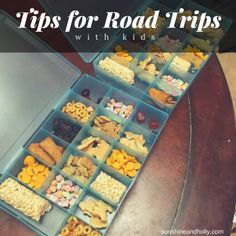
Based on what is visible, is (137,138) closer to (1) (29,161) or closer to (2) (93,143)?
(2) (93,143)

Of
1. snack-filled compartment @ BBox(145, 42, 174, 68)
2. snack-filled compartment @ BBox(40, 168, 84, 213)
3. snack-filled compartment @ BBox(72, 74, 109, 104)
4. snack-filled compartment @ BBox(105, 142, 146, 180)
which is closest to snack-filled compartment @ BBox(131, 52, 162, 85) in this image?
snack-filled compartment @ BBox(145, 42, 174, 68)

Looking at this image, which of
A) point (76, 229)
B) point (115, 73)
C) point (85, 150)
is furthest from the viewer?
point (115, 73)

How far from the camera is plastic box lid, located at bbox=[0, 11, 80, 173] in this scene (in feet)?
3.25

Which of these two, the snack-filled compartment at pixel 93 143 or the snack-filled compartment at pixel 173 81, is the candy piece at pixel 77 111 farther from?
the snack-filled compartment at pixel 173 81

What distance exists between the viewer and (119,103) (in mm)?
1049

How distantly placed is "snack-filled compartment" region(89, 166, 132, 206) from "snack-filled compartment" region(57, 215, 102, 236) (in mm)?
74

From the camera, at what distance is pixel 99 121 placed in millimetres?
994

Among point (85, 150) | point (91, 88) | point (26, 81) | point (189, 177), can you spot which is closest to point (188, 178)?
point (189, 177)

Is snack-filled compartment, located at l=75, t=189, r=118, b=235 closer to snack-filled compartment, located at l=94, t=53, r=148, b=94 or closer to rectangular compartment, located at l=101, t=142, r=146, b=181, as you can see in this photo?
rectangular compartment, located at l=101, t=142, r=146, b=181

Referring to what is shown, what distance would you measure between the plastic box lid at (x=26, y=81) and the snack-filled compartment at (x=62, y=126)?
29 mm

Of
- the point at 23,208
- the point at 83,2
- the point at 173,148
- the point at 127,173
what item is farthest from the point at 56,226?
the point at 83,2

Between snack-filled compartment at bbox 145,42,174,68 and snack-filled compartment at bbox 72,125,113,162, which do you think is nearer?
snack-filled compartment at bbox 72,125,113,162

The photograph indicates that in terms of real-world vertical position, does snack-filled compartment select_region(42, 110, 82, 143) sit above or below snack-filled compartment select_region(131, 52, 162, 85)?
below

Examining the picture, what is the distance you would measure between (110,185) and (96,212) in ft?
0.24
